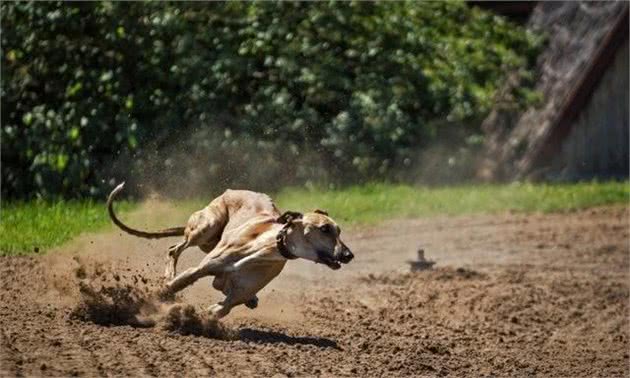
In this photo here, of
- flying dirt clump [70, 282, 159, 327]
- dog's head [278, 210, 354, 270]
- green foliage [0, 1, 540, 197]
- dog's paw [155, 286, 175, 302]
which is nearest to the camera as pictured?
dog's head [278, 210, 354, 270]

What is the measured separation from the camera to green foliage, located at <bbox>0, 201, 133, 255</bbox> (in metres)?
13.2

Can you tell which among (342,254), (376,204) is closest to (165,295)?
(342,254)

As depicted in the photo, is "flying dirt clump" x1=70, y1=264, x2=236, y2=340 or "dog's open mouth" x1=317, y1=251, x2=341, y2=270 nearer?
"dog's open mouth" x1=317, y1=251, x2=341, y2=270

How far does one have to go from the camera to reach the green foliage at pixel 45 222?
13.2 m

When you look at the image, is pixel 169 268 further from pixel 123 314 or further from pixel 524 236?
pixel 524 236

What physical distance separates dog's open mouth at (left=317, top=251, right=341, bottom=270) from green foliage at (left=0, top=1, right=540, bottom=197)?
629 cm

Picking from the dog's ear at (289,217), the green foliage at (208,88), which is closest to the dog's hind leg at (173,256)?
the dog's ear at (289,217)

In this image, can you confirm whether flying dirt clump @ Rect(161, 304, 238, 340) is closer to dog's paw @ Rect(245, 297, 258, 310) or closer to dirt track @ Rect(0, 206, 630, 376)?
dirt track @ Rect(0, 206, 630, 376)

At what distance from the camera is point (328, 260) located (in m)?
10.0

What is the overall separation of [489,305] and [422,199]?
15.3 ft

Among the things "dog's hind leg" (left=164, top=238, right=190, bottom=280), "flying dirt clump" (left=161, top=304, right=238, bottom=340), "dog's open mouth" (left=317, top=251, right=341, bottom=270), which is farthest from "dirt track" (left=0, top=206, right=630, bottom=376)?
"dog's open mouth" (left=317, top=251, right=341, bottom=270)

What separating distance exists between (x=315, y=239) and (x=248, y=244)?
1.78 ft

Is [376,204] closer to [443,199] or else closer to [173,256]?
[443,199]

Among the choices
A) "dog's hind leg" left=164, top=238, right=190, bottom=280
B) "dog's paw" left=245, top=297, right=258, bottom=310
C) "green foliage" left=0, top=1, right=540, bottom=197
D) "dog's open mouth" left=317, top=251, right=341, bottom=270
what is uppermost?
"green foliage" left=0, top=1, right=540, bottom=197
